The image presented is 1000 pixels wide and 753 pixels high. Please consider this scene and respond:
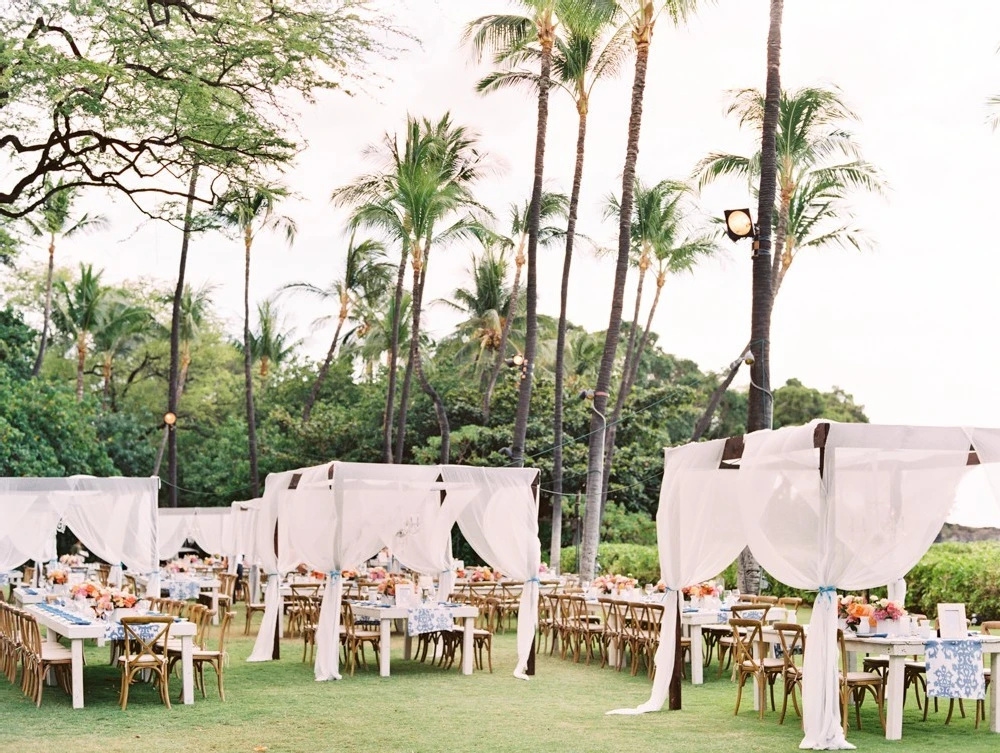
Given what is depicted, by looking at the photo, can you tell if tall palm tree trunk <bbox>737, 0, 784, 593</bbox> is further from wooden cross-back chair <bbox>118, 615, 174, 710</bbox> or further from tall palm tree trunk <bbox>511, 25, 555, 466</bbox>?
tall palm tree trunk <bbox>511, 25, 555, 466</bbox>

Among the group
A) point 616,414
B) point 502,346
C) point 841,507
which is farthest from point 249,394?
point 841,507

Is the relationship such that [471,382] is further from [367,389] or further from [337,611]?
[337,611]

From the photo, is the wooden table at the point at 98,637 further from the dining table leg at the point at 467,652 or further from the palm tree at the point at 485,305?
the palm tree at the point at 485,305

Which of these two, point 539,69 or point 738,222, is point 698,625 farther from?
point 539,69

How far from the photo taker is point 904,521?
8633 millimetres

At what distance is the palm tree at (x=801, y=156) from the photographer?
19.8 metres

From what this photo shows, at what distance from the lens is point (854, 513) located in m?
8.61

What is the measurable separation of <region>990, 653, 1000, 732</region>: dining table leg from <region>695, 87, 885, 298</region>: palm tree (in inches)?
458

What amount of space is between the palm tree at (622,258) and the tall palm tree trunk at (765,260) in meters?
4.29

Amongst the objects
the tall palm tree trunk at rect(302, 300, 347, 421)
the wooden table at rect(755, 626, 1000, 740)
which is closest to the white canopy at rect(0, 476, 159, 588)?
the wooden table at rect(755, 626, 1000, 740)

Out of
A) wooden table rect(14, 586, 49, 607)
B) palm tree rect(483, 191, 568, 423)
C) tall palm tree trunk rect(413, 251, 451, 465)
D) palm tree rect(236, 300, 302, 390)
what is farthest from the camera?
palm tree rect(236, 300, 302, 390)

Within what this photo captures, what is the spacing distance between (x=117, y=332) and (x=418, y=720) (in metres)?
29.8

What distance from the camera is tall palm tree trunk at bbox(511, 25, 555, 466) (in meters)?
20.7

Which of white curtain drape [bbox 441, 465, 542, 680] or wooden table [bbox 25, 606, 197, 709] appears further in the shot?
white curtain drape [bbox 441, 465, 542, 680]
